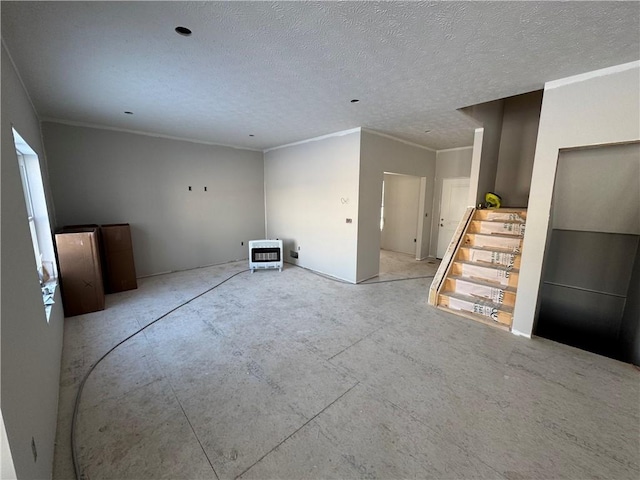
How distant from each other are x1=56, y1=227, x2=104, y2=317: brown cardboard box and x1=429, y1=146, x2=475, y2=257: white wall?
21.1 ft

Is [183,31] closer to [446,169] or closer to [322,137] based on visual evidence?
[322,137]

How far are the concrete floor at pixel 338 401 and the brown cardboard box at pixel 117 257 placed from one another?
841 millimetres

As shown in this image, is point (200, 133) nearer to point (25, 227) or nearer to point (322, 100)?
point (322, 100)

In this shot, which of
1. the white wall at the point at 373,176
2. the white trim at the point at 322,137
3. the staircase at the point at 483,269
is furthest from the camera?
the white wall at the point at 373,176

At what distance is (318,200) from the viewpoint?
4.92m

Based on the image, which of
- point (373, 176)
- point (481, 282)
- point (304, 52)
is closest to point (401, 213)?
point (373, 176)

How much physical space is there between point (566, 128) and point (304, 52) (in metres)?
2.54

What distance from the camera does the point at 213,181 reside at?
538 cm

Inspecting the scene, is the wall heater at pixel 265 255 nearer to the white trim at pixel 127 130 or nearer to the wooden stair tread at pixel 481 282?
the white trim at pixel 127 130

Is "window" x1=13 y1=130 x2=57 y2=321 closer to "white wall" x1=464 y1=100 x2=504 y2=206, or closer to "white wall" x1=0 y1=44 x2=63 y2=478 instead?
"white wall" x1=0 y1=44 x2=63 y2=478

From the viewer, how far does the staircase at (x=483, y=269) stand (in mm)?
3225

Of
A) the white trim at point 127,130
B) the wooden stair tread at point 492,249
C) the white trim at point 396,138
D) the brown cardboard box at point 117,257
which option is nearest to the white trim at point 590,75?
the wooden stair tread at point 492,249

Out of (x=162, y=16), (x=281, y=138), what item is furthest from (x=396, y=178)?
(x=162, y=16)

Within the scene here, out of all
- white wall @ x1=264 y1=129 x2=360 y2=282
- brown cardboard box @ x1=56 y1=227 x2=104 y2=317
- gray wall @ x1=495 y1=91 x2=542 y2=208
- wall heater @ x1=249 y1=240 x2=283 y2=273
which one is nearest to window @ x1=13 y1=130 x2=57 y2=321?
brown cardboard box @ x1=56 y1=227 x2=104 y2=317
